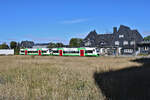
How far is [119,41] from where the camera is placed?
215 feet

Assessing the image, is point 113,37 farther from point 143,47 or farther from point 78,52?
point 78,52

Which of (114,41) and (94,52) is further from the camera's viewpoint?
(114,41)

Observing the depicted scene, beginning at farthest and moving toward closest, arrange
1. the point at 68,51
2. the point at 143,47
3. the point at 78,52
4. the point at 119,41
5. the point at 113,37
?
1. the point at 113,37
2. the point at 119,41
3. the point at 143,47
4. the point at 68,51
5. the point at 78,52

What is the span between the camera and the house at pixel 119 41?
6203 centimetres

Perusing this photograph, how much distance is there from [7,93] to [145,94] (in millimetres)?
4268

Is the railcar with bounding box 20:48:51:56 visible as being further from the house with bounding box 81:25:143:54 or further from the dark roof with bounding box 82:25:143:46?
the dark roof with bounding box 82:25:143:46

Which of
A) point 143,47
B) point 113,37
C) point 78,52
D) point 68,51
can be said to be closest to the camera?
point 78,52

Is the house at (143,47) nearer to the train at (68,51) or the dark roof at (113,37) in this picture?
the dark roof at (113,37)

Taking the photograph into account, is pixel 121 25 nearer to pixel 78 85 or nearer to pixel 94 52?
pixel 94 52

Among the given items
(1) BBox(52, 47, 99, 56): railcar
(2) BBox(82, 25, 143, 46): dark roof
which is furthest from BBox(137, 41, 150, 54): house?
(1) BBox(52, 47, 99, 56): railcar

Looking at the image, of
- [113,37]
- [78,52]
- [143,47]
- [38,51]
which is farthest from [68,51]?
[143,47]

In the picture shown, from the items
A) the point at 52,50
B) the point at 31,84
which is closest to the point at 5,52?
the point at 52,50

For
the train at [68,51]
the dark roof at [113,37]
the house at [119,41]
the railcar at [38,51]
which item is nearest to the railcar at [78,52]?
the train at [68,51]

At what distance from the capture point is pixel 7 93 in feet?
19.1
